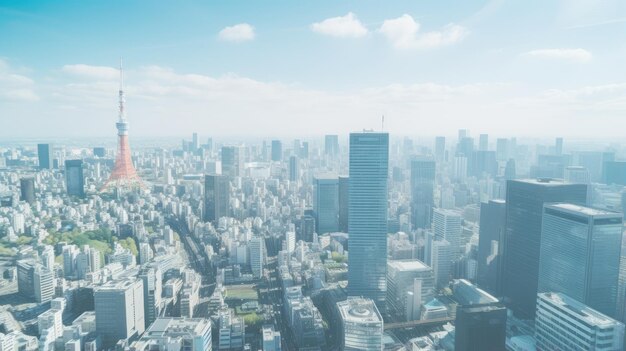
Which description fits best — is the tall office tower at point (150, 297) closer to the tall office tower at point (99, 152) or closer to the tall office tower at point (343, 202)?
the tall office tower at point (343, 202)

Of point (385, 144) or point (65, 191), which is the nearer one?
point (385, 144)

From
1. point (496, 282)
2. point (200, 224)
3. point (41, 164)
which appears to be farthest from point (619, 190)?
point (41, 164)

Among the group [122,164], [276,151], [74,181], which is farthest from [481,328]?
[276,151]

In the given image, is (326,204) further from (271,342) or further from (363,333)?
(363,333)

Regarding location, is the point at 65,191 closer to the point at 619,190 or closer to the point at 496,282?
the point at 496,282

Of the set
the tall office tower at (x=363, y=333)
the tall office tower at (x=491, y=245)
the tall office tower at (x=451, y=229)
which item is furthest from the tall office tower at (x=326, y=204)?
the tall office tower at (x=363, y=333)

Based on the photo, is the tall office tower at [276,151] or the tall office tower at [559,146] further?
the tall office tower at [276,151]

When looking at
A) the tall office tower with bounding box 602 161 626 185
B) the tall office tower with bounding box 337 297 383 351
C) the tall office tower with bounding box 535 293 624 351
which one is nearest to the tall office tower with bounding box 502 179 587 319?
the tall office tower with bounding box 535 293 624 351
